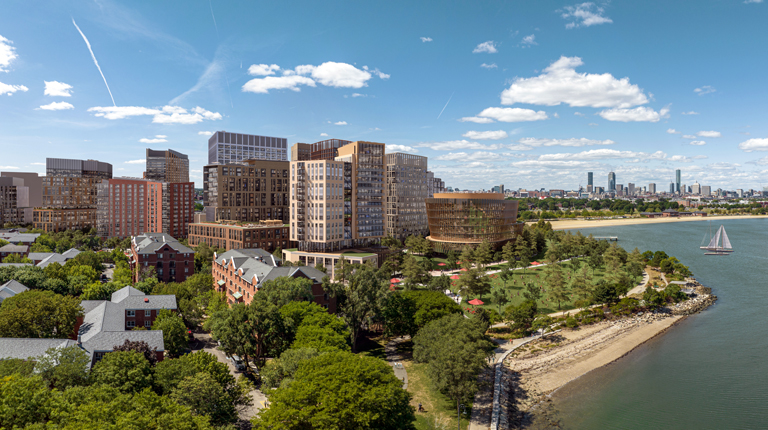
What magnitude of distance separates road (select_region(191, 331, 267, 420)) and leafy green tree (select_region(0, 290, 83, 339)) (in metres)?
16.5

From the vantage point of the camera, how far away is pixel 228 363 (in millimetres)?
56344

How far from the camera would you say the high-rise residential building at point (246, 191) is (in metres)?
147

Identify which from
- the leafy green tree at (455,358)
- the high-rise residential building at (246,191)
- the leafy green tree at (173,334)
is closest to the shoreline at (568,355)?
the leafy green tree at (455,358)

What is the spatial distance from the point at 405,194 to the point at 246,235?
5816 cm

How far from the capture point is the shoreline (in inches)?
2062

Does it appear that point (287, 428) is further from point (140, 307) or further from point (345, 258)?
point (345, 258)

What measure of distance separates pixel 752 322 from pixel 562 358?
4784cm

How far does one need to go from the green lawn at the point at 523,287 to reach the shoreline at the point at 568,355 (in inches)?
360

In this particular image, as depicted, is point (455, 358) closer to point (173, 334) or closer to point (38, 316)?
point (173, 334)

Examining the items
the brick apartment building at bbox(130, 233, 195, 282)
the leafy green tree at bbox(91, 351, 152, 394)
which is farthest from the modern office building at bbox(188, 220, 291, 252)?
the leafy green tree at bbox(91, 351, 152, 394)

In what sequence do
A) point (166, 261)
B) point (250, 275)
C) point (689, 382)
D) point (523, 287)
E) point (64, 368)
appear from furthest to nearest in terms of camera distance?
point (523, 287)
point (166, 261)
point (250, 275)
point (689, 382)
point (64, 368)

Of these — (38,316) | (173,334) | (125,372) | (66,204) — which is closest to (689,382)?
(173,334)

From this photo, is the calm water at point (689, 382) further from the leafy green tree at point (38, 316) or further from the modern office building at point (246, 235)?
the modern office building at point (246, 235)

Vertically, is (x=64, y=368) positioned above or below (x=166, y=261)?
A: below
